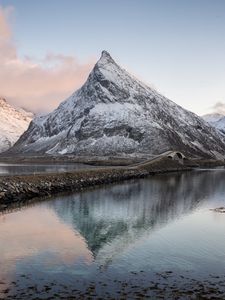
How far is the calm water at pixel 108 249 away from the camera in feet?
86.6

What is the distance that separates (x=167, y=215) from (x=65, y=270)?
27.6 m

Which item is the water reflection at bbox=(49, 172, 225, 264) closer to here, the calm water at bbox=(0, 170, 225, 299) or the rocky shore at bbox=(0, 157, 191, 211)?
the calm water at bbox=(0, 170, 225, 299)

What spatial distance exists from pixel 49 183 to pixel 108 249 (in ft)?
147

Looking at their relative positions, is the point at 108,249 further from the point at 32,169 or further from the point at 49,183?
the point at 32,169

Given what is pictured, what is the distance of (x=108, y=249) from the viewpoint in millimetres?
35906

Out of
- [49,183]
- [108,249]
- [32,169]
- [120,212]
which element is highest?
[32,169]

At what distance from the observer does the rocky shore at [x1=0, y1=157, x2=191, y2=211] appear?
6506 cm

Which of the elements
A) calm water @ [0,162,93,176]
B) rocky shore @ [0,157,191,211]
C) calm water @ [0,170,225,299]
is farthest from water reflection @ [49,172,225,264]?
calm water @ [0,162,93,176]

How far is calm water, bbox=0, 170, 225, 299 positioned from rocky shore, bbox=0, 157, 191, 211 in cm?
554

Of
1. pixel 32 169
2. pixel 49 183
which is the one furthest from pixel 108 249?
pixel 32 169

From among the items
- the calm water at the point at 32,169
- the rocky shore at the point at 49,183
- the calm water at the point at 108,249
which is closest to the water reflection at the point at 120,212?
the calm water at the point at 108,249

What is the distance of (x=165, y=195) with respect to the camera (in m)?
78.4

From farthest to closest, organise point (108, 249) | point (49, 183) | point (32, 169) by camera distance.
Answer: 1. point (32, 169)
2. point (49, 183)
3. point (108, 249)

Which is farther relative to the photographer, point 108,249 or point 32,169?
point 32,169
